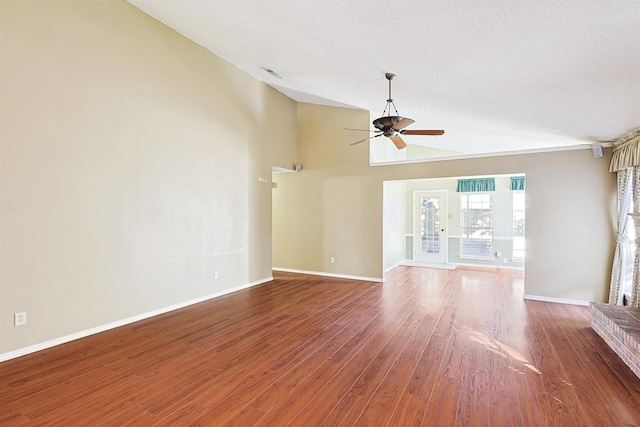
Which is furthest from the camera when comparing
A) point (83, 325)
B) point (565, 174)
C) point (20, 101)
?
point (565, 174)

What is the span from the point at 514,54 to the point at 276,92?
16.0ft

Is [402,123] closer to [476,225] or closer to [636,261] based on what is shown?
[636,261]

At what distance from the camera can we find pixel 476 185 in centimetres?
799

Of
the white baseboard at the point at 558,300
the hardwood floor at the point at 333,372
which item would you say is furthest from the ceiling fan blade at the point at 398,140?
the white baseboard at the point at 558,300

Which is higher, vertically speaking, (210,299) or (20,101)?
(20,101)

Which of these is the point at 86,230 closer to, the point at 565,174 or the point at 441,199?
the point at 565,174

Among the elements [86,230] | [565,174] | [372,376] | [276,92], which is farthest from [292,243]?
[565,174]

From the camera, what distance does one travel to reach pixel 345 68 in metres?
3.88

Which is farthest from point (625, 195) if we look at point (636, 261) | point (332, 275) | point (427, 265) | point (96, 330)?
point (96, 330)

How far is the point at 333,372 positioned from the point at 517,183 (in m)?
7.35

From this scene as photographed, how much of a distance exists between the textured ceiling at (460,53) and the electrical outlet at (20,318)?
378cm

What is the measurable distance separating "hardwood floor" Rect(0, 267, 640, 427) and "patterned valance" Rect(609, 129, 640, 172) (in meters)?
2.14

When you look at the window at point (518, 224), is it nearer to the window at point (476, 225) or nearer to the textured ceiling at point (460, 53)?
the window at point (476, 225)

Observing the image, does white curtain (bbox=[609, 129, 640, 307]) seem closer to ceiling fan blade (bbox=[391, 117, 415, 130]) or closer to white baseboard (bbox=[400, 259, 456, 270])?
ceiling fan blade (bbox=[391, 117, 415, 130])
